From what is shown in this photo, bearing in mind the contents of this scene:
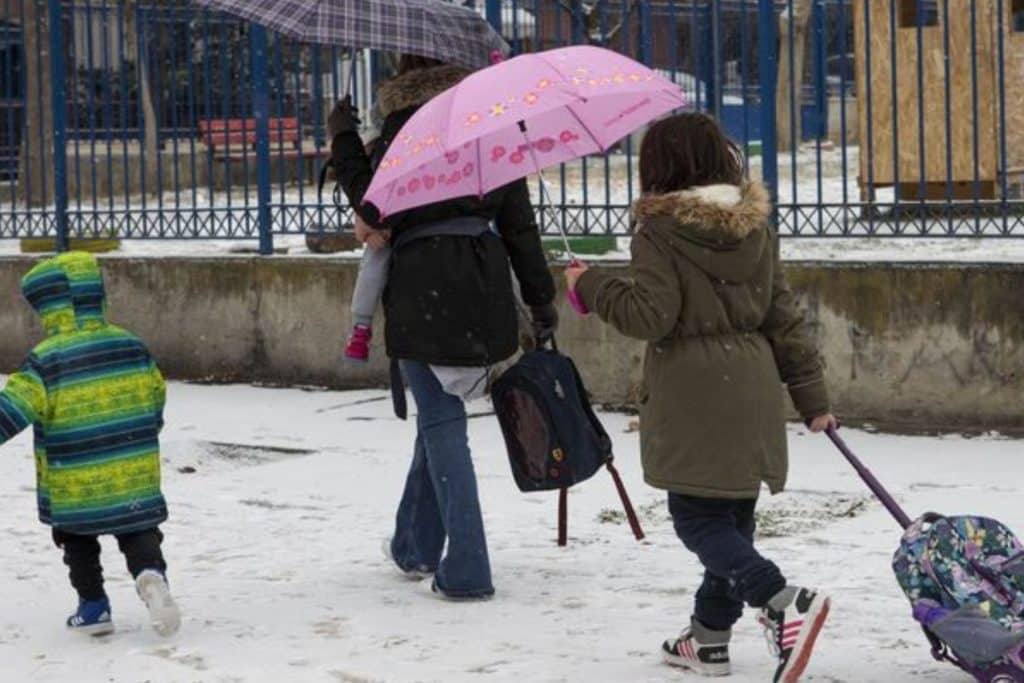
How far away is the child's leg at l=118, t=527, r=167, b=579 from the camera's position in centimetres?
611

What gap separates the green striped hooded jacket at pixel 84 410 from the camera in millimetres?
6000

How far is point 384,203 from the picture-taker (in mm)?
6195

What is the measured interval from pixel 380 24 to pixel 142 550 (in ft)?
5.54

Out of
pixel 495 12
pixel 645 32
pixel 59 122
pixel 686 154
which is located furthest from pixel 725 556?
pixel 59 122

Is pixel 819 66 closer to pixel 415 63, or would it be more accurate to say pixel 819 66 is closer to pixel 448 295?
pixel 415 63

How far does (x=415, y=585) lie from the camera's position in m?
6.71

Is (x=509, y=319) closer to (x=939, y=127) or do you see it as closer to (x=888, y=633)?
(x=888, y=633)

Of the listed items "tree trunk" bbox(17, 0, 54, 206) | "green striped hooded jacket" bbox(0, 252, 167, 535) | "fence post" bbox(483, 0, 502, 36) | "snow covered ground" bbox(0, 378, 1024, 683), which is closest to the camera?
"snow covered ground" bbox(0, 378, 1024, 683)

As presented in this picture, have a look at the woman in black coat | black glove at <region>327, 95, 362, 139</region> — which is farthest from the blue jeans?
black glove at <region>327, 95, 362, 139</region>

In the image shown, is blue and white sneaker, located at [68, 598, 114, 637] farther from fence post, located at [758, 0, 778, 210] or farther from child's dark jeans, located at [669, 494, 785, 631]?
fence post, located at [758, 0, 778, 210]

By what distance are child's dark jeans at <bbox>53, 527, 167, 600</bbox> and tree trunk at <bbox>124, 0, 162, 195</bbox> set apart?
565cm

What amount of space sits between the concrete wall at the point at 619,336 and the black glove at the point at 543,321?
10.1 ft

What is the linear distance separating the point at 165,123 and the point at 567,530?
203 inches

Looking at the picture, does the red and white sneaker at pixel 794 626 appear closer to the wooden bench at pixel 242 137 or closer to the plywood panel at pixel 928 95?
the plywood panel at pixel 928 95
